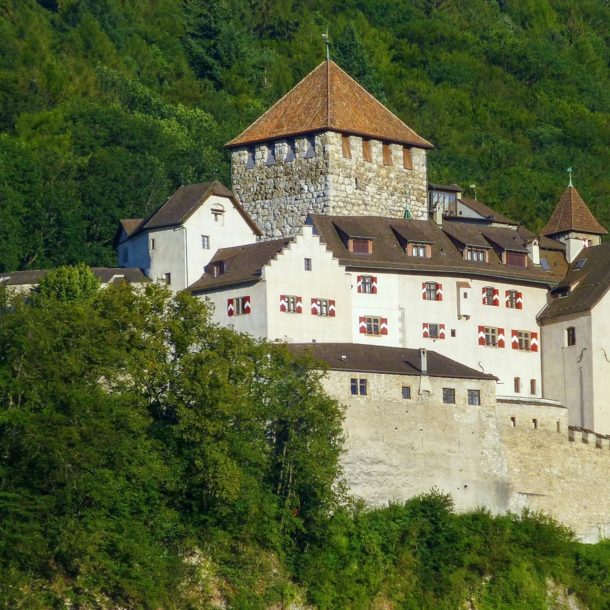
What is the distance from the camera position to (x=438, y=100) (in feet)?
365

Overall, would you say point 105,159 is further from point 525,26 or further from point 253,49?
point 525,26

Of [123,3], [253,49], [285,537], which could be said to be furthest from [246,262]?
[123,3]

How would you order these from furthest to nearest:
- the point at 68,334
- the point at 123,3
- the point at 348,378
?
the point at 123,3 < the point at 348,378 < the point at 68,334

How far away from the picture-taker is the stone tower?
2854 inches

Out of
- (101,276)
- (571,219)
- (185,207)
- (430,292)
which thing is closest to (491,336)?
(430,292)

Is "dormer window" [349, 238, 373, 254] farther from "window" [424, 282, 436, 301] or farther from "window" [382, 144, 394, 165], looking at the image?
"window" [382, 144, 394, 165]

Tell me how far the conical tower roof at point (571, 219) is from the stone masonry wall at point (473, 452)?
1288cm

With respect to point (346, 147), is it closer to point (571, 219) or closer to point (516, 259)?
point (516, 259)

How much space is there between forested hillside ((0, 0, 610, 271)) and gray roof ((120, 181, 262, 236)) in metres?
9.40

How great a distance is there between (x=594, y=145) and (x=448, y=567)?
2209 inches

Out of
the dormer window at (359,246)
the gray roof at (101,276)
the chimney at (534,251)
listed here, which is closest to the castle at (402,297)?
the dormer window at (359,246)

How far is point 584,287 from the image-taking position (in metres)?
65.7

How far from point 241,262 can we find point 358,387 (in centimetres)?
731

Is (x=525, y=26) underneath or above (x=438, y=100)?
above
